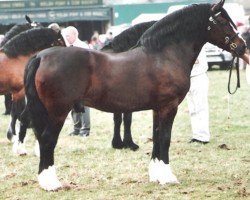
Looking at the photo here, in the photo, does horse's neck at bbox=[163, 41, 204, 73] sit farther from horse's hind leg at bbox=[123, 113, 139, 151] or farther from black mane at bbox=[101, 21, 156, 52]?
horse's hind leg at bbox=[123, 113, 139, 151]

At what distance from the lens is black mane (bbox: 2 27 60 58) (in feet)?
32.3

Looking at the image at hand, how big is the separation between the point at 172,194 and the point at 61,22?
86.0ft

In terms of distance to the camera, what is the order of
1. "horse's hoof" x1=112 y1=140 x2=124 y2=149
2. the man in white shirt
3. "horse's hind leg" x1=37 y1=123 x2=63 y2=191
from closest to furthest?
"horse's hind leg" x1=37 y1=123 x2=63 y2=191, "horse's hoof" x1=112 y1=140 x2=124 y2=149, the man in white shirt

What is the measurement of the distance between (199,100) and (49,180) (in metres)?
4.20

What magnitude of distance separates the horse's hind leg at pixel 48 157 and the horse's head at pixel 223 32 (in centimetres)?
228

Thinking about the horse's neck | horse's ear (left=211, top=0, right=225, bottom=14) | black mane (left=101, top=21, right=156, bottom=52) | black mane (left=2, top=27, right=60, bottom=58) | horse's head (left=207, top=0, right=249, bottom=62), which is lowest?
black mane (left=2, top=27, right=60, bottom=58)

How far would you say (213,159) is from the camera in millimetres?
9188

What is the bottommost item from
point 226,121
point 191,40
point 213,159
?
point 226,121

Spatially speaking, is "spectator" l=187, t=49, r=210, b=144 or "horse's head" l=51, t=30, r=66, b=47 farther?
"spectator" l=187, t=49, r=210, b=144

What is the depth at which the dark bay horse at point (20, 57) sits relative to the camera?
9.84 meters

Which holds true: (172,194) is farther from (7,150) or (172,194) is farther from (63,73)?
(7,150)

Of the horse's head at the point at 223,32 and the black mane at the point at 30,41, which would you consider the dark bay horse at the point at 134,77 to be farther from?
the black mane at the point at 30,41

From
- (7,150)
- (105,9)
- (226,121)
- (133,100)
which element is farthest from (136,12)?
(133,100)

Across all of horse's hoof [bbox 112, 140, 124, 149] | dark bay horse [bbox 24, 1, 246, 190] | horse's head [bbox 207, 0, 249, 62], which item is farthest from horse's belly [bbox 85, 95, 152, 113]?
horse's hoof [bbox 112, 140, 124, 149]
